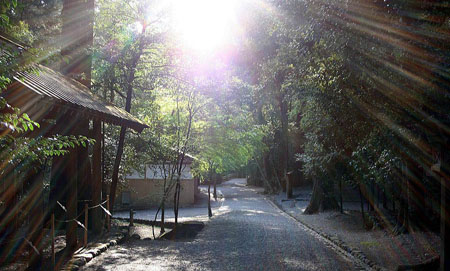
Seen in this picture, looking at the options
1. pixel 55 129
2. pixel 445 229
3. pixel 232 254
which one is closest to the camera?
pixel 445 229

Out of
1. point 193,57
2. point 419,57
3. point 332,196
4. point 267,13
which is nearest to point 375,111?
point 419,57

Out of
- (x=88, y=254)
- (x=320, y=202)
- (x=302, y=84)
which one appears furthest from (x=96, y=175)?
(x=320, y=202)

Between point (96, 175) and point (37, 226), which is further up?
point (96, 175)

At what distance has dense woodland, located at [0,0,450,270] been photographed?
579 centimetres

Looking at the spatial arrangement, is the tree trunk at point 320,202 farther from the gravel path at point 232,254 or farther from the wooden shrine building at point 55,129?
the wooden shrine building at point 55,129

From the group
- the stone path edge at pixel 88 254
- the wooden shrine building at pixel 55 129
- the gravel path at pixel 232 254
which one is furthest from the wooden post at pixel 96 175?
the gravel path at pixel 232 254

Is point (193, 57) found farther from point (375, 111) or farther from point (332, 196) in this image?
point (332, 196)

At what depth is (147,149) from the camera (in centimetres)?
1570

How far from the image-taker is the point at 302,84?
11203mm

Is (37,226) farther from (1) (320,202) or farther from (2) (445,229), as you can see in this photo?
(1) (320,202)

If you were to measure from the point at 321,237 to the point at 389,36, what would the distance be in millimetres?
7721

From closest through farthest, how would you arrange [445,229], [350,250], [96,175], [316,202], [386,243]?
[445,229]
[350,250]
[386,243]
[96,175]
[316,202]

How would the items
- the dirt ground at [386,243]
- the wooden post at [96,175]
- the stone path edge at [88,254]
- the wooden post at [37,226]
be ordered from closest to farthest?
the wooden post at [37,226], the stone path edge at [88,254], the dirt ground at [386,243], the wooden post at [96,175]

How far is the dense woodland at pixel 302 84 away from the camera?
5.79m
